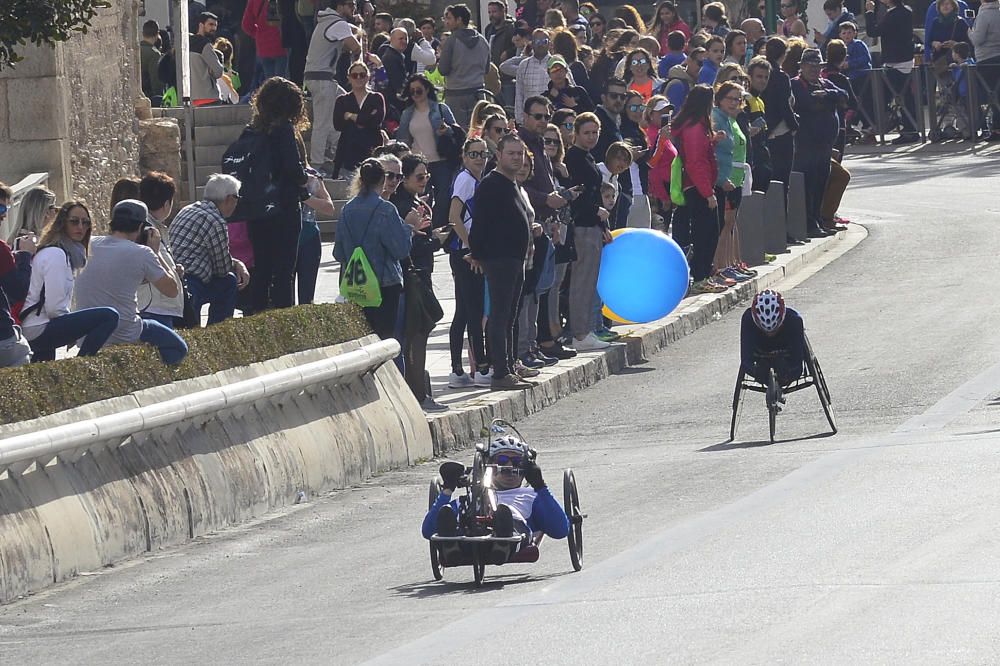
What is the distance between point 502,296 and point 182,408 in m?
4.54

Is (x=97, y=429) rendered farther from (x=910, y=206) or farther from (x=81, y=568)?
(x=910, y=206)

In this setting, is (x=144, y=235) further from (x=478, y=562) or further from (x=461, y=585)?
(x=478, y=562)

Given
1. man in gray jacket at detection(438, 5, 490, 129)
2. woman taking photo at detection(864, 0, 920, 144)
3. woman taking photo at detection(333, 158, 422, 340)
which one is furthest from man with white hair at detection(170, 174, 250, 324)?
woman taking photo at detection(864, 0, 920, 144)

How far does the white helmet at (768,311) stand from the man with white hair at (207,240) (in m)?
3.65

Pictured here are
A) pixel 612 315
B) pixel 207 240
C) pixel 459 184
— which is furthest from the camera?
pixel 612 315

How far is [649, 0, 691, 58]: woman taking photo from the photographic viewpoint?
3123 cm

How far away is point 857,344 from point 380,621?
36.4ft

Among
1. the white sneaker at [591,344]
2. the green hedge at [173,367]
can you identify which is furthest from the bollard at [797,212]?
the green hedge at [173,367]

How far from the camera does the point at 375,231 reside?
49.5 feet

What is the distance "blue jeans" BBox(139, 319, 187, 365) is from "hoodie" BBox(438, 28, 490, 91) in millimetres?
14336

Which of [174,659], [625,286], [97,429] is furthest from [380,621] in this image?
[625,286]

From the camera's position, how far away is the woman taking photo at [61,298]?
12.7 metres

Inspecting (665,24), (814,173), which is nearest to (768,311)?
(814,173)

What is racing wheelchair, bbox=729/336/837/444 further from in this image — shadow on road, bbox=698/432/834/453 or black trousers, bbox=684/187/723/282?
black trousers, bbox=684/187/723/282
